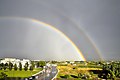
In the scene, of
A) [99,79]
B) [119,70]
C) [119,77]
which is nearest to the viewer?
[99,79]

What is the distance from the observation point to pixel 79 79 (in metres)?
70.6

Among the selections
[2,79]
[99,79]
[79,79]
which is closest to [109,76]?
[99,79]

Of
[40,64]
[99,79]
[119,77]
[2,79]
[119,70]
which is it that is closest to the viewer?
[2,79]

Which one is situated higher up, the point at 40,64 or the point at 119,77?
the point at 40,64

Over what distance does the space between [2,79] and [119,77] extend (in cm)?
3949

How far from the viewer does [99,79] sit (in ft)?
230

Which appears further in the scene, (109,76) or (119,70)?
(119,70)

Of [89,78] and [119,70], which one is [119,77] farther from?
[89,78]

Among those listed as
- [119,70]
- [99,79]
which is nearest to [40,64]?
[119,70]

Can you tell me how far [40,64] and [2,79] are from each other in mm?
78197

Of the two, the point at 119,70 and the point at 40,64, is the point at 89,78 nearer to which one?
the point at 119,70

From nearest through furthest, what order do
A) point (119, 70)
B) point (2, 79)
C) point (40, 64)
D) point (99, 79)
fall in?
point (2, 79)
point (99, 79)
point (119, 70)
point (40, 64)

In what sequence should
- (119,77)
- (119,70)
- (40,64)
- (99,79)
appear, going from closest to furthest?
1. (99,79)
2. (119,77)
3. (119,70)
4. (40,64)

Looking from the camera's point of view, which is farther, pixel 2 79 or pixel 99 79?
pixel 99 79
